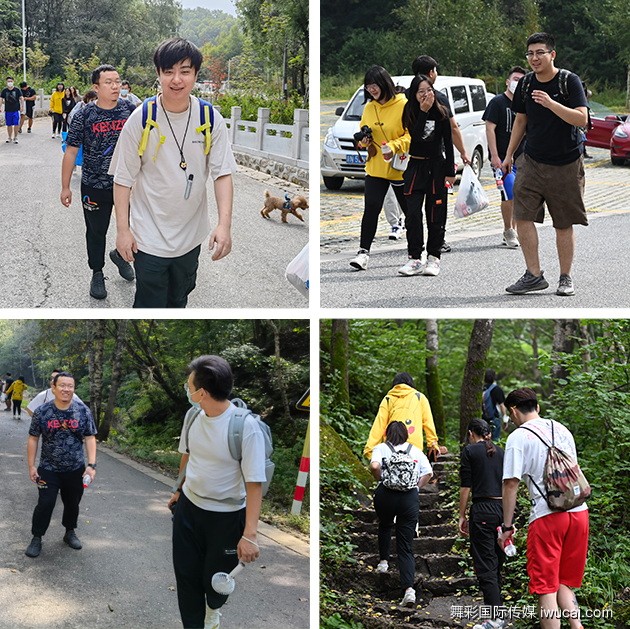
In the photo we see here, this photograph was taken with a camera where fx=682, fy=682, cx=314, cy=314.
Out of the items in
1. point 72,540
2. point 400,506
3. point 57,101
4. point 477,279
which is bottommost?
point 72,540

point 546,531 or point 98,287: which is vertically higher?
point 98,287

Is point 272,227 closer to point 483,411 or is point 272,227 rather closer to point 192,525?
point 483,411

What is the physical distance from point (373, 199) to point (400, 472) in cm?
238

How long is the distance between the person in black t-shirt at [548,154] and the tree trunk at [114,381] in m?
4.22

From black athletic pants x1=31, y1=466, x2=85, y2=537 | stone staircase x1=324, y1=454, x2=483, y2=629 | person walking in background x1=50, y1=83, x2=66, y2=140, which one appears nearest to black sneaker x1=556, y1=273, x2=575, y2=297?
stone staircase x1=324, y1=454, x2=483, y2=629

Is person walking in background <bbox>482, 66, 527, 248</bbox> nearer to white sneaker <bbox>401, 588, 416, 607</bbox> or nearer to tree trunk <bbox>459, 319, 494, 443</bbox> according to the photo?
tree trunk <bbox>459, 319, 494, 443</bbox>

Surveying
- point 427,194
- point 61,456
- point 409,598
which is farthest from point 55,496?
point 427,194

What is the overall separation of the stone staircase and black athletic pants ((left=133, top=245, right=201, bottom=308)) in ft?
8.74

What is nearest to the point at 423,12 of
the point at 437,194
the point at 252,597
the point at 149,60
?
Result: the point at 437,194

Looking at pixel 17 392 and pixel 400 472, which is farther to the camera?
pixel 17 392

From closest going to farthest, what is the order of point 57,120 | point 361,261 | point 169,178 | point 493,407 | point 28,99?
point 169,178 → point 361,261 → point 28,99 → point 57,120 → point 493,407

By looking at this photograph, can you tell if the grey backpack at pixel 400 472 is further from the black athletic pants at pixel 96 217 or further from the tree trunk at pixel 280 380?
the black athletic pants at pixel 96 217

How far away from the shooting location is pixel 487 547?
16.0 feet

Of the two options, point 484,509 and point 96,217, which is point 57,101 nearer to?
point 96,217
